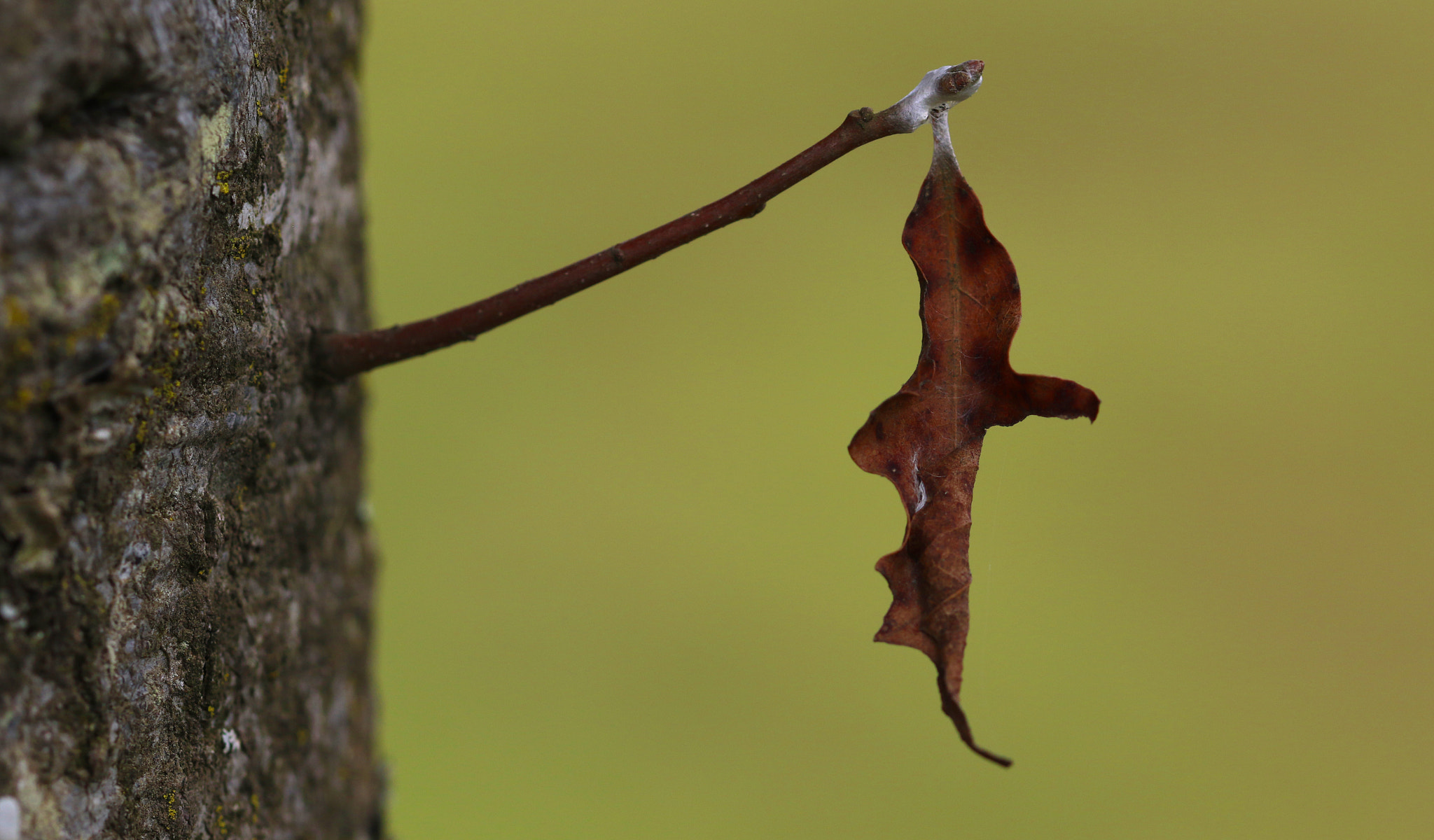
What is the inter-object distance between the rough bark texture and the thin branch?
10cm

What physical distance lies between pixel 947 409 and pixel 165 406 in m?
0.33

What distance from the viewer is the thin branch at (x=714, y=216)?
0.44 metres

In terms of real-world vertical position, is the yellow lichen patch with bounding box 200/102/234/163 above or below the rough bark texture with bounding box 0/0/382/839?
above

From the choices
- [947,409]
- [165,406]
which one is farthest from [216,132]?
[947,409]

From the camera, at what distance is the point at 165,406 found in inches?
15.0

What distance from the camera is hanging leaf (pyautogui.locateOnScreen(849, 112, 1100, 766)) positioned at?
43 centimetres

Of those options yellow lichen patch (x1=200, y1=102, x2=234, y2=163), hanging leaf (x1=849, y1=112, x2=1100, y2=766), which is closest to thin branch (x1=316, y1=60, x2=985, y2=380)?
hanging leaf (x1=849, y1=112, x2=1100, y2=766)

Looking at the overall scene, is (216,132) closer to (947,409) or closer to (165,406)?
(165,406)

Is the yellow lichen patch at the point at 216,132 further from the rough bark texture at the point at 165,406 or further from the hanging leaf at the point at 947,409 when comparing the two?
the hanging leaf at the point at 947,409

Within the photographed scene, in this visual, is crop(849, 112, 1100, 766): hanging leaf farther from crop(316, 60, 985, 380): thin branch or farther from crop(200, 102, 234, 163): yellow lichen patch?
crop(200, 102, 234, 163): yellow lichen patch

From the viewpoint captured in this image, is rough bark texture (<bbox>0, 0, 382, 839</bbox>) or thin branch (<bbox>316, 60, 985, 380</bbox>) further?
thin branch (<bbox>316, 60, 985, 380</bbox>)

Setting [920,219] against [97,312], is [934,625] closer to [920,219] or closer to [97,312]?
[920,219]

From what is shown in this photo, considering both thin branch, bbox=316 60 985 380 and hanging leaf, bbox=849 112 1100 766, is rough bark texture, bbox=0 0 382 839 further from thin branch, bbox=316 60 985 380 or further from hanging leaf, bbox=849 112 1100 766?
hanging leaf, bbox=849 112 1100 766

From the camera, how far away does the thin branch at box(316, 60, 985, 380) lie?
44 cm
